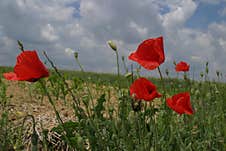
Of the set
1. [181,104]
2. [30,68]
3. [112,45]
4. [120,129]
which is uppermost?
[112,45]

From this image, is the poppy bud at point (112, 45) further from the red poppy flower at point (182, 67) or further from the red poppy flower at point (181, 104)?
the red poppy flower at point (182, 67)

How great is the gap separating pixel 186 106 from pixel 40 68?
82 cm

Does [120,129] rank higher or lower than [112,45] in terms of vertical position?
lower

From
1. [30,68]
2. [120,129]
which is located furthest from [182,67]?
[30,68]

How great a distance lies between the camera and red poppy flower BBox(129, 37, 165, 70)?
1887mm

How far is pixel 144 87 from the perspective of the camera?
72.4 inches

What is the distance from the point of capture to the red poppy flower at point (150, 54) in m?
1.89

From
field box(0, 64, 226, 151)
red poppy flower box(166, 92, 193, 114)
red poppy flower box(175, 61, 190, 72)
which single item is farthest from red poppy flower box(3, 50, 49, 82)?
red poppy flower box(175, 61, 190, 72)

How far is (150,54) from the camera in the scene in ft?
6.28

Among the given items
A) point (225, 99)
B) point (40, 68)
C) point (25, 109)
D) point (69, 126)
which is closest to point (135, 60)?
point (40, 68)

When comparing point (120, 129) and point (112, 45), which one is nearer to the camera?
point (112, 45)

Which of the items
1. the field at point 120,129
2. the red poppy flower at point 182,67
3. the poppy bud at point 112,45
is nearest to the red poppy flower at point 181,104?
the field at point 120,129

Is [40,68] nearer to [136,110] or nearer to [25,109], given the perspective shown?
[136,110]

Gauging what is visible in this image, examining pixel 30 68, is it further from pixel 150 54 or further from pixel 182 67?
pixel 182 67
